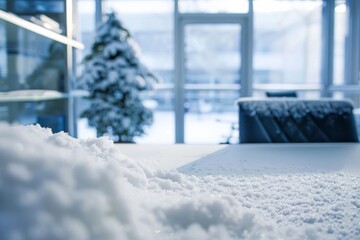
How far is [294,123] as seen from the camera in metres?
1.89

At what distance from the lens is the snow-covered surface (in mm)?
298

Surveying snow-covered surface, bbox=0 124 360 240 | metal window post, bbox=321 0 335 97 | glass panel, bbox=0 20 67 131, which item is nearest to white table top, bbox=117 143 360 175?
snow-covered surface, bbox=0 124 360 240

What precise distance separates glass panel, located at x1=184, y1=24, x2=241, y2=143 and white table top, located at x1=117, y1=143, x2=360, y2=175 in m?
4.04

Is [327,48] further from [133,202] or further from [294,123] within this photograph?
[133,202]

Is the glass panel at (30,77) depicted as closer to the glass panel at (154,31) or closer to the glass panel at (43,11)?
the glass panel at (43,11)

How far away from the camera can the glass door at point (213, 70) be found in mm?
5293

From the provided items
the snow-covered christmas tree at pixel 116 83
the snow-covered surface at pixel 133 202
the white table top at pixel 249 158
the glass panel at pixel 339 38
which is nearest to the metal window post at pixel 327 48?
the glass panel at pixel 339 38

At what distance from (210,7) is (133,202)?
525 cm

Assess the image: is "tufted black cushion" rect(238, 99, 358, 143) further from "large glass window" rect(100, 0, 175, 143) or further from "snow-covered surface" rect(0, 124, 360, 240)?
"large glass window" rect(100, 0, 175, 143)

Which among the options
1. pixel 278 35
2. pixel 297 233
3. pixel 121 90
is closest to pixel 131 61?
pixel 121 90

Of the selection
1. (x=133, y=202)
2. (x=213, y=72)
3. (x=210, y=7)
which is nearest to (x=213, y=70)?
(x=213, y=72)

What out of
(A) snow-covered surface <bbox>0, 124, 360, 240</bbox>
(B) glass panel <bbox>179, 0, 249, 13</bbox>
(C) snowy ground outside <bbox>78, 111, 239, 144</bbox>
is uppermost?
(B) glass panel <bbox>179, 0, 249, 13</bbox>

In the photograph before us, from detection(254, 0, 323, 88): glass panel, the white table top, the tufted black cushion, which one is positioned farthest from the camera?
detection(254, 0, 323, 88): glass panel

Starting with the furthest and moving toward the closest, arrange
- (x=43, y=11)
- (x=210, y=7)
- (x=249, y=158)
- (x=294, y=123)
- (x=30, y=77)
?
1. (x=210, y=7)
2. (x=43, y=11)
3. (x=30, y=77)
4. (x=294, y=123)
5. (x=249, y=158)
